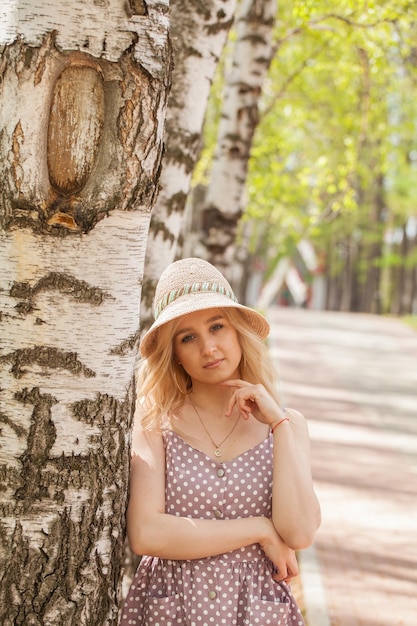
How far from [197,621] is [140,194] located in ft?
4.44

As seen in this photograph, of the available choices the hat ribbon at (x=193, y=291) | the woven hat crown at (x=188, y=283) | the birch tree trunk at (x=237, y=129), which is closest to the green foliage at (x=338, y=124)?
the birch tree trunk at (x=237, y=129)

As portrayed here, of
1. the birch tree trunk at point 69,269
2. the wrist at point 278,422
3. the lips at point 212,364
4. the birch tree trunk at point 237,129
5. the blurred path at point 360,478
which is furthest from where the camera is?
the birch tree trunk at point 237,129

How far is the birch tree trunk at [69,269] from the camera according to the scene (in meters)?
2.72

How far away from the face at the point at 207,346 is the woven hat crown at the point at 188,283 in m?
0.09

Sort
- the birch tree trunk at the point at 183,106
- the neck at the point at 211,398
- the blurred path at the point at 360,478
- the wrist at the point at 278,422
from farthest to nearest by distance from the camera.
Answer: the blurred path at the point at 360,478
the birch tree trunk at the point at 183,106
the neck at the point at 211,398
the wrist at the point at 278,422

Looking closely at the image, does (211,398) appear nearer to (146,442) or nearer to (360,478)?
(146,442)

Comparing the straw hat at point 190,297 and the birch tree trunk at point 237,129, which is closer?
the straw hat at point 190,297

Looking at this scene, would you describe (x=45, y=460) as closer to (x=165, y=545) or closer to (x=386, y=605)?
(x=165, y=545)

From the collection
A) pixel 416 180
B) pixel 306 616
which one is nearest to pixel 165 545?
pixel 306 616

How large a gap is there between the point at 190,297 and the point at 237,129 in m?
4.97

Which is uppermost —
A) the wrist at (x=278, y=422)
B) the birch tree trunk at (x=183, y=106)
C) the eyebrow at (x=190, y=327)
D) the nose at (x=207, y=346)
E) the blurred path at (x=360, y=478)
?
the birch tree trunk at (x=183, y=106)

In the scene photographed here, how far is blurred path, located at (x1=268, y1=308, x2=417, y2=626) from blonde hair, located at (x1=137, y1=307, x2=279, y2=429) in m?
3.21

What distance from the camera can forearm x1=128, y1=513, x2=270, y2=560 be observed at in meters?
3.13

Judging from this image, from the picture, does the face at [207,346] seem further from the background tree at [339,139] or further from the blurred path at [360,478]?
the background tree at [339,139]
